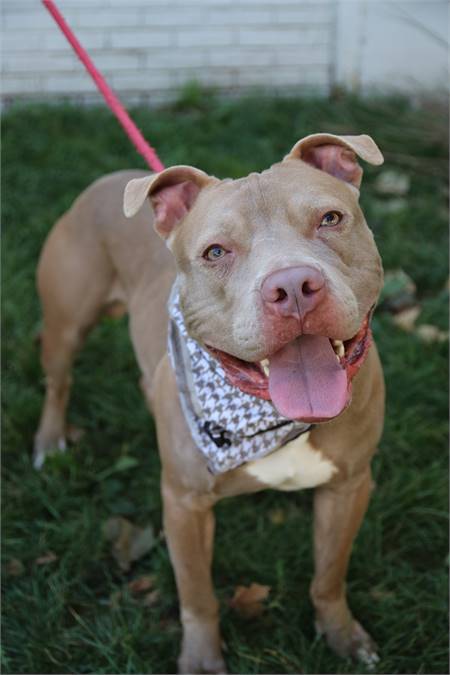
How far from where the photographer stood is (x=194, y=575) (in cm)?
291

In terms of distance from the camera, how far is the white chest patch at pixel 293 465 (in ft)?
8.85

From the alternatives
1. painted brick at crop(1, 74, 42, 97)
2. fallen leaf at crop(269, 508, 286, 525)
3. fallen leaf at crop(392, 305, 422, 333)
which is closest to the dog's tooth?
fallen leaf at crop(269, 508, 286, 525)

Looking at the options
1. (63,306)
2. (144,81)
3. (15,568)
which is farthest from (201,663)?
(144,81)

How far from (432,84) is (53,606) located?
513 cm

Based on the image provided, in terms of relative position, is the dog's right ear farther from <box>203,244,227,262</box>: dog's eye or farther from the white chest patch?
the white chest patch

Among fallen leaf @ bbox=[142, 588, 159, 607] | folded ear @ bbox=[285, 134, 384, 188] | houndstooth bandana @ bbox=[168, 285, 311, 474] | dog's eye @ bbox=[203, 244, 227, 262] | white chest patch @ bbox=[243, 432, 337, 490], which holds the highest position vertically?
folded ear @ bbox=[285, 134, 384, 188]

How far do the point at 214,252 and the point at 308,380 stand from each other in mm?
458

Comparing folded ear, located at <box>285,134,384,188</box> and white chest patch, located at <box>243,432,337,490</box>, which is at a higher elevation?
folded ear, located at <box>285,134,384,188</box>

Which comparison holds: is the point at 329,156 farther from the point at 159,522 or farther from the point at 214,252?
the point at 159,522

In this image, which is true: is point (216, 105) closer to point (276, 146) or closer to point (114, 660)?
point (276, 146)

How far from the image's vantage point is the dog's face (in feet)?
7.11

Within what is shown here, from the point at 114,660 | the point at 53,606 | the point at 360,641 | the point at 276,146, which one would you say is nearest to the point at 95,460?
the point at 53,606

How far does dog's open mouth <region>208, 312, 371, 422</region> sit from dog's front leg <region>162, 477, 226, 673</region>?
0.60 meters

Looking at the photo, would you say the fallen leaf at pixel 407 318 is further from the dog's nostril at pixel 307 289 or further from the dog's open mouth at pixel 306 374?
the dog's nostril at pixel 307 289
